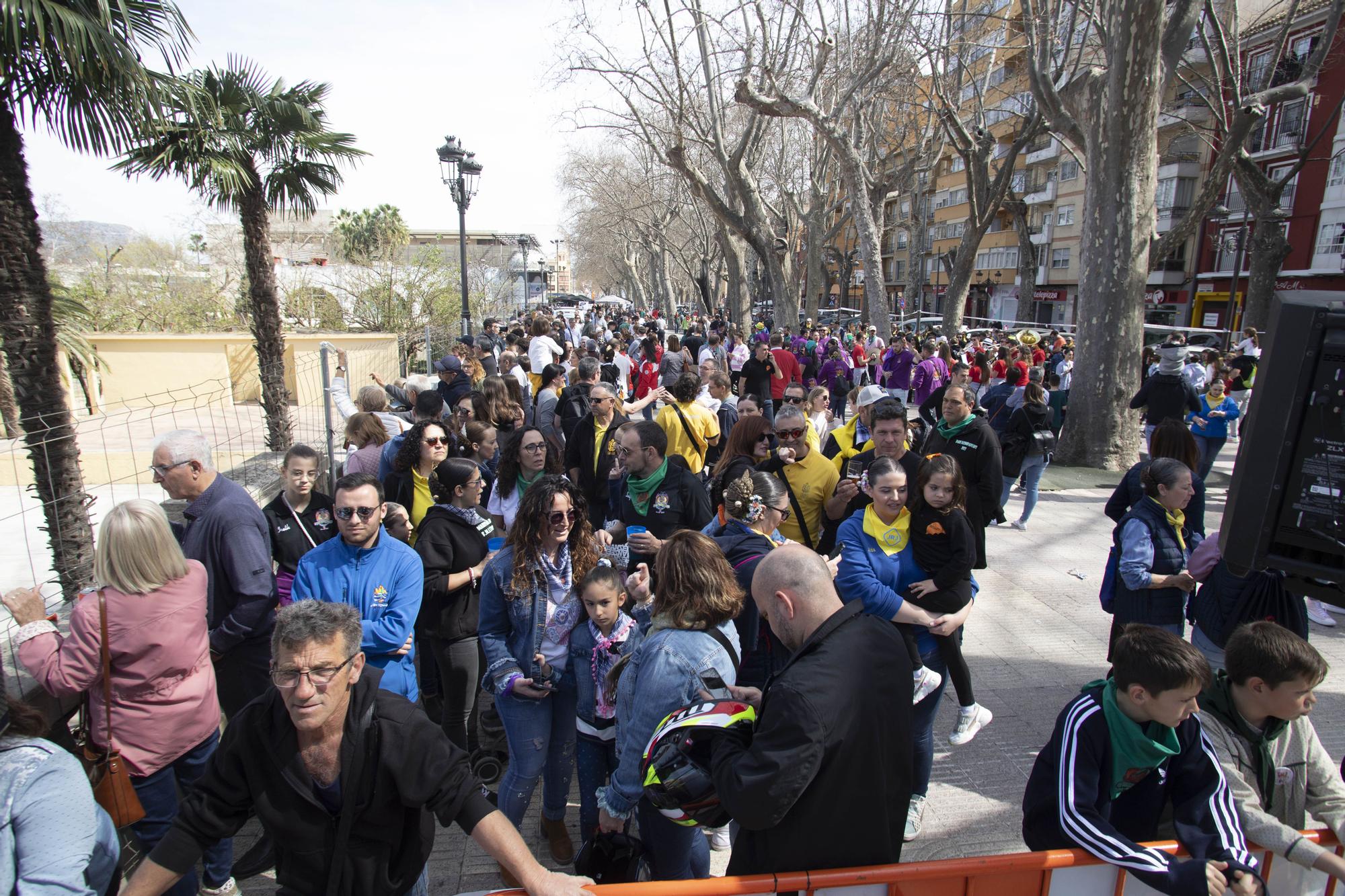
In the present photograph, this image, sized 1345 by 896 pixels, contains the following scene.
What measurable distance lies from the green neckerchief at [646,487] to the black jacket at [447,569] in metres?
0.98

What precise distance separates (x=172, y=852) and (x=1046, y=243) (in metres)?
53.4

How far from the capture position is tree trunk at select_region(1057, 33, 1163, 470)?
9.65 metres

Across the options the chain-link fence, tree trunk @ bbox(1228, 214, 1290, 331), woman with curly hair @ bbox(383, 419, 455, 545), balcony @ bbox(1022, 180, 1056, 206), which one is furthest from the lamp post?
balcony @ bbox(1022, 180, 1056, 206)

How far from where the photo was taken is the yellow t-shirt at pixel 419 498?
4.46 metres

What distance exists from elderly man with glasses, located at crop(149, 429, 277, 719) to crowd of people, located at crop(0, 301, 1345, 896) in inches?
0.5

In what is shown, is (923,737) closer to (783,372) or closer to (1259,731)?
(1259,731)

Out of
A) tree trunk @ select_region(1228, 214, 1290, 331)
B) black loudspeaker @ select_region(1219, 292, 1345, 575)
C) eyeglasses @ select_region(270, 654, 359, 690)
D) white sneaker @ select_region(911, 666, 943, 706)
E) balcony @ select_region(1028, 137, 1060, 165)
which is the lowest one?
white sneaker @ select_region(911, 666, 943, 706)

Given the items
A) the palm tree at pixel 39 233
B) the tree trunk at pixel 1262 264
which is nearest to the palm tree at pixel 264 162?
the palm tree at pixel 39 233

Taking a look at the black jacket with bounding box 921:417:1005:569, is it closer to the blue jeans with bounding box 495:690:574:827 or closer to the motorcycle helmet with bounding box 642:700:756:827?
the blue jeans with bounding box 495:690:574:827

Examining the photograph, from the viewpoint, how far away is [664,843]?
2.58 meters

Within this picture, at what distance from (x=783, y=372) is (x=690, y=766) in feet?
31.7

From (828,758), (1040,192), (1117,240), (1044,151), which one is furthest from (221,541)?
(1044,151)

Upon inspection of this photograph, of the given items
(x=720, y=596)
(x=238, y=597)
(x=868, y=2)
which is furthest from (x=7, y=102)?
(x=868, y=2)

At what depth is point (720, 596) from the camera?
2.61 m
